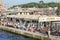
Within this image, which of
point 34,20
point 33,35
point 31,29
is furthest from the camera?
point 34,20

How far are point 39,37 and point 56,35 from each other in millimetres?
2308

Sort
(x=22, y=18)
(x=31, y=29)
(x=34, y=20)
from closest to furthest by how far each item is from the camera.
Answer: (x=31, y=29)
(x=34, y=20)
(x=22, y=18)

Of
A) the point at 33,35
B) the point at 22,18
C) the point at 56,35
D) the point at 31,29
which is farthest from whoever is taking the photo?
the point at 22,18

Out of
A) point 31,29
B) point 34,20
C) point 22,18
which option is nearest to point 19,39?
point 31,29

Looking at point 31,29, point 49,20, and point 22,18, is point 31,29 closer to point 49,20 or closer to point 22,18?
point 49,20

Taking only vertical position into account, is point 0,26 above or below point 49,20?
below

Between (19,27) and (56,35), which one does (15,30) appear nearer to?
(19,27)

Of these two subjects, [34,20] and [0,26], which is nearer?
[34,20]

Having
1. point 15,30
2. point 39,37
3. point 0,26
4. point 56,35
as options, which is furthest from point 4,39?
point 0,26

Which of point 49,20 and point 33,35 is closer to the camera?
point 33,35

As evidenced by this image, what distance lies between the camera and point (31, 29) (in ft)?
109

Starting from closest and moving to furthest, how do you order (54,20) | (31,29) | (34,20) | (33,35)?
(33,35), (31,29), (54,20), (34,20)

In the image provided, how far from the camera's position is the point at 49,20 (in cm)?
3516

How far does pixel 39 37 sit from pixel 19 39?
12.7ft
